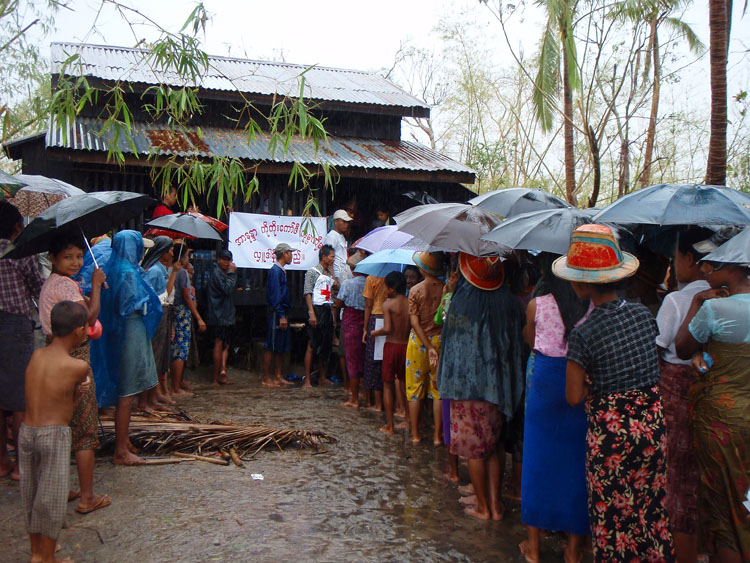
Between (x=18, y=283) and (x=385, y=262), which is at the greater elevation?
(x=385, y=262)

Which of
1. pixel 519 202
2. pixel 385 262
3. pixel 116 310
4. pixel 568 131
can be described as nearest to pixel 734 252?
pixel 519 202

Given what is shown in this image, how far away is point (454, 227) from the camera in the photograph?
4816 millimetres

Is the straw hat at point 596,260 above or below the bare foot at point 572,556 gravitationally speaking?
above

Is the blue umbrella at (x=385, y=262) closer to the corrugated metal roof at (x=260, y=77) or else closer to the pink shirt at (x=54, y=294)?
the pink shirt at (x=54, y=294)

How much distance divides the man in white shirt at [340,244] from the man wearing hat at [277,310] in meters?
0.72

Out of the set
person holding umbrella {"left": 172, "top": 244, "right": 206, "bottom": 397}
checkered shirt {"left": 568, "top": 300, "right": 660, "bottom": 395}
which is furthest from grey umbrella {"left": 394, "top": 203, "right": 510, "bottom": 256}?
person holding umbrella {"left": 172, "top": 244, "right": 206, "bottom": 397}

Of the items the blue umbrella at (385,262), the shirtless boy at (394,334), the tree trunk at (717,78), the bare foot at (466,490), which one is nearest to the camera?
the bare foot at (466,490)

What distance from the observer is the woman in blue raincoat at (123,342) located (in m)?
5.33

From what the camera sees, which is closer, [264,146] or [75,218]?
[75,218]

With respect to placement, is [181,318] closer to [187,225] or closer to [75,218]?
[187,225]

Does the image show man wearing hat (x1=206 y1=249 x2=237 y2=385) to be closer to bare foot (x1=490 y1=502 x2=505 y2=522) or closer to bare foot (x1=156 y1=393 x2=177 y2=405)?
bare foot (x1=156 y1=393 x2=177 y2=405)

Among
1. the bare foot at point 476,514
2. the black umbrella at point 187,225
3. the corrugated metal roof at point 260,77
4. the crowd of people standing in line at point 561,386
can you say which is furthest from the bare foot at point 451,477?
the corrugated metal roof at point 260,77

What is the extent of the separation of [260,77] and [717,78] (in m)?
8.11

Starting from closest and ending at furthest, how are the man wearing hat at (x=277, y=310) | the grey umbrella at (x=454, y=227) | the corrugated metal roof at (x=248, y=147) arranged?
the grey umbrella at (x=454, y=227), the corrugated metal roof at (x=248, y=147), the man wearing hat at (x=277, y=310)
